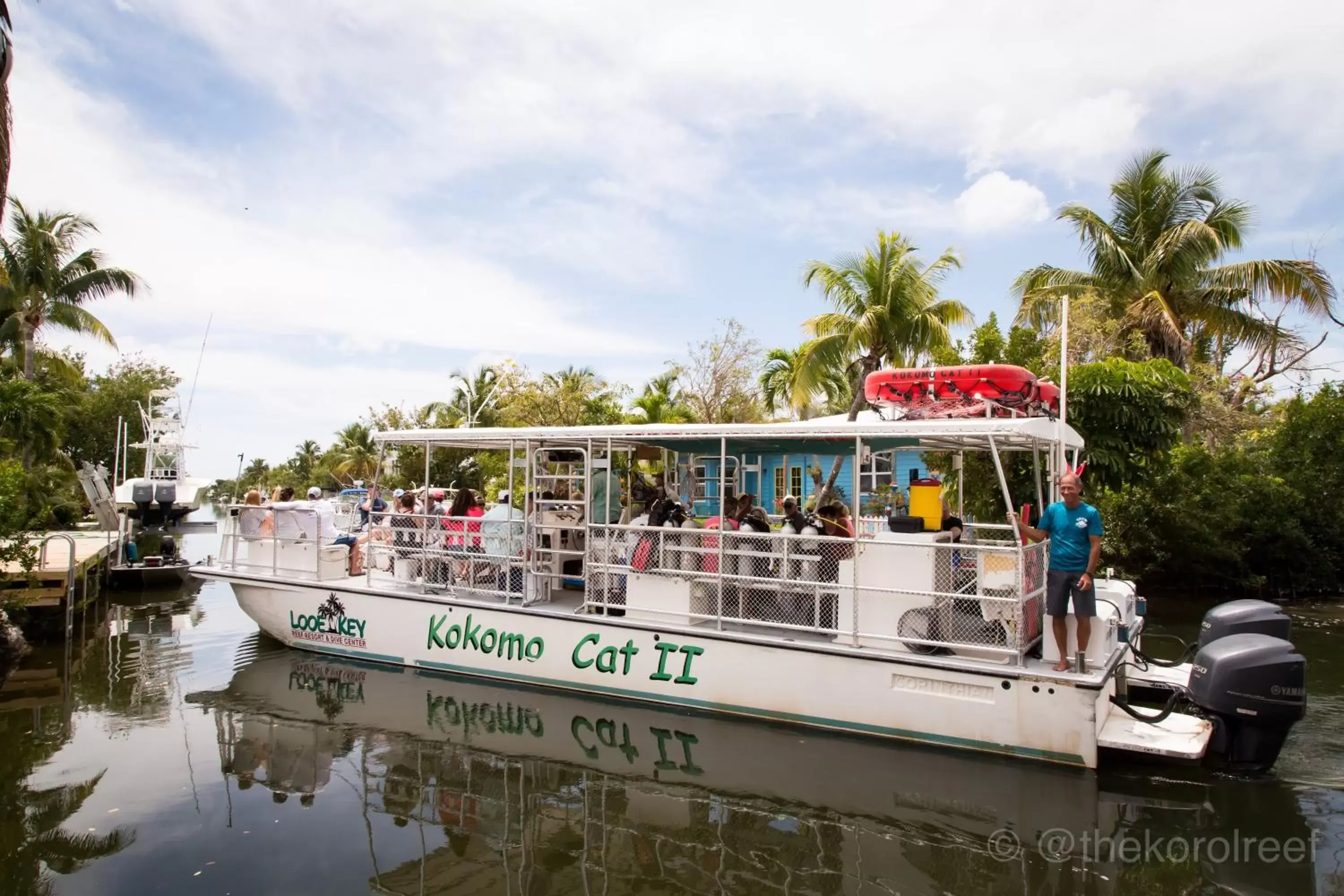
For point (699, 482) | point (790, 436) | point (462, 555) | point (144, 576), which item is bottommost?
point (144, 576)

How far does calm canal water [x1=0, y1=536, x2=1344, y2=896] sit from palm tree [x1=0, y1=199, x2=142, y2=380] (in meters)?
20.6

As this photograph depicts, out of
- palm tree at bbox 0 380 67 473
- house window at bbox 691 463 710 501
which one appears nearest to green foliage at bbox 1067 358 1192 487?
house window at bbox 691 463 710 501

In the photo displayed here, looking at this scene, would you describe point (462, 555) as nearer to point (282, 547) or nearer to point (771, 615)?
point (282, 547)

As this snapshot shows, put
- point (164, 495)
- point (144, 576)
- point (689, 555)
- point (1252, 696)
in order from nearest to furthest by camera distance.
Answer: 1. point (1252, 696)
2. point (689, 555)
3. point (144, 576)
4. point (164, 495)

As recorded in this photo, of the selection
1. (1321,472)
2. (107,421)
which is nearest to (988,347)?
(1321,472)

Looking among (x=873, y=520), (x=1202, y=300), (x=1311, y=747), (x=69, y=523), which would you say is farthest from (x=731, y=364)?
(x=69, y=523)

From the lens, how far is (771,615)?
26.8 ft

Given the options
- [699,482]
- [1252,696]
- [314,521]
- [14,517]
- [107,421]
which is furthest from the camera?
[107,421]

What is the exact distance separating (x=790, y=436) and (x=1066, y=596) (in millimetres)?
2701

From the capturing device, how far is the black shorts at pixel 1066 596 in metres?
6.80

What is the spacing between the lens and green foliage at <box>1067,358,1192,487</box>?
14477 mm

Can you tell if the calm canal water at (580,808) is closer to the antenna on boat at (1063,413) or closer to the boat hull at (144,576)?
the antenna on boat at (1063,413)

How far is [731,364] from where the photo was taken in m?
25.3

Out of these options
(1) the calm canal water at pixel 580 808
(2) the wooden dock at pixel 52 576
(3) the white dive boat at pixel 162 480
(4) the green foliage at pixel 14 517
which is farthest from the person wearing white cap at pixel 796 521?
(3) the white dive boat at pixel 162 480
